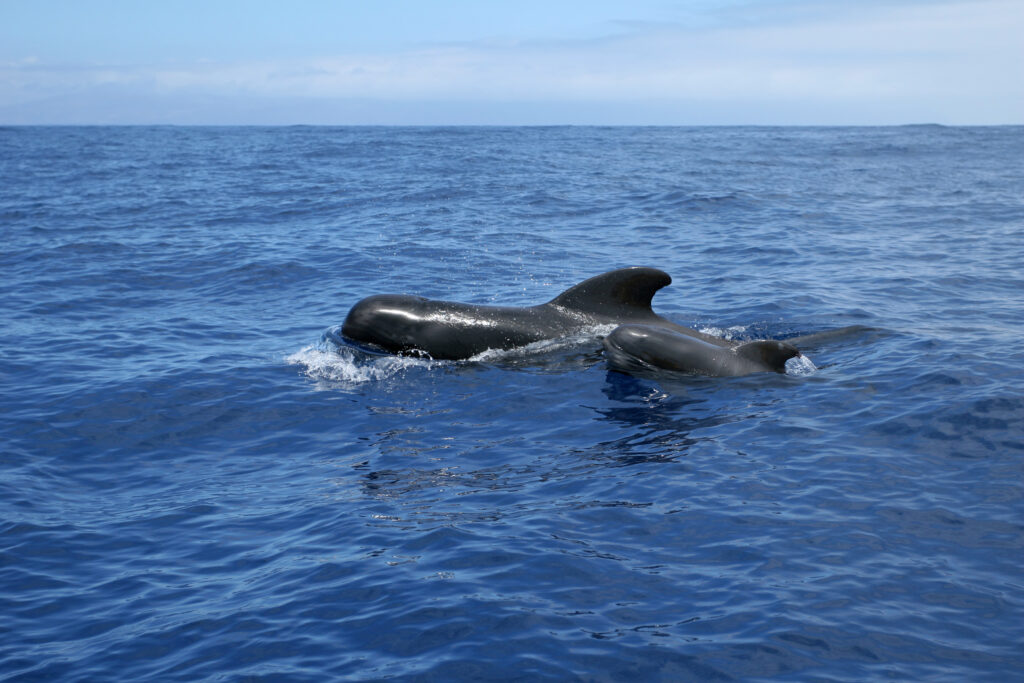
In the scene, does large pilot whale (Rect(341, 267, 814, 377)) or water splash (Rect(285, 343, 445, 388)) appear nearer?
water splash (Rect(285, 343, 445, 388))

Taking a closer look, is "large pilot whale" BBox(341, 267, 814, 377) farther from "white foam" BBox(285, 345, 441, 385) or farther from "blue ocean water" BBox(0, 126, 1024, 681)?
"blue ocean water" BBox(0, 126, 1024, 681)

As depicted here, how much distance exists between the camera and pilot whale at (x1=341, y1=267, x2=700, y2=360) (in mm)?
14047

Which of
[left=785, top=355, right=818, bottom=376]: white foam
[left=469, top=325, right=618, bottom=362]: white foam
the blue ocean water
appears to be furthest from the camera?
[left=469, top=325, right=618, bottom=362]: white foam

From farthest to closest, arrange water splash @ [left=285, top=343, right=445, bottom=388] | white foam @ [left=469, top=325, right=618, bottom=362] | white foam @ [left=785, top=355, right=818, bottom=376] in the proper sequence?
white foam @ [left=469, top=325, right=618, bottom=362], water splash @ [left=285, top=343, right=445, bottom=388], white foam @ [left=785, top=355, right=818, bottom=376]

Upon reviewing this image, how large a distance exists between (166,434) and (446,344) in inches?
168

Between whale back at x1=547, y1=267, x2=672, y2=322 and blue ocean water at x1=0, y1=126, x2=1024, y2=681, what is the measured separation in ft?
2.21

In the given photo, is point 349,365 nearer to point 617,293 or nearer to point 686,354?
point 617,293

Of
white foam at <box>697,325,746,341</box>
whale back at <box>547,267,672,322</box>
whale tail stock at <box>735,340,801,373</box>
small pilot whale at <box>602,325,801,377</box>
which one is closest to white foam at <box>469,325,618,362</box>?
whale back at <box>547,267,672,322</box>

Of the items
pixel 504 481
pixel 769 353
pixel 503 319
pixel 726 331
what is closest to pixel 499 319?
pixel 503 319

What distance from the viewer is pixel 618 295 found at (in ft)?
46.7

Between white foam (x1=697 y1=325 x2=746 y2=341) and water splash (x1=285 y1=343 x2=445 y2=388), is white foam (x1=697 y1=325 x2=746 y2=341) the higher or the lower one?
the higher one

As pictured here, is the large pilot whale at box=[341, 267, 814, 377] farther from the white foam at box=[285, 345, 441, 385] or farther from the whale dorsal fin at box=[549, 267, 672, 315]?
the white foam at box=[285, 345, 441, 385]

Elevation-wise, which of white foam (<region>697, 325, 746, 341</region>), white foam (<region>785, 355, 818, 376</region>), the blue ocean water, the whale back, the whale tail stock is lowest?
the blue ocean water

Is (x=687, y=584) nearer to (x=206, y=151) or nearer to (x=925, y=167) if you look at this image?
(x=925, y=167)
